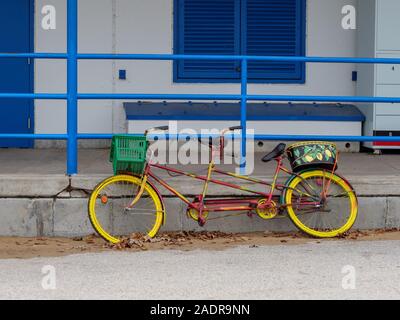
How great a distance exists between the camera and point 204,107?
12750 mm

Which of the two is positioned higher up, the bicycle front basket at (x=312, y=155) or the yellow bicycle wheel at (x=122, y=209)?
the bicycle front basket at (x=312, y=155)

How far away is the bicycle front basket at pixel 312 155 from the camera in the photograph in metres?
8.95

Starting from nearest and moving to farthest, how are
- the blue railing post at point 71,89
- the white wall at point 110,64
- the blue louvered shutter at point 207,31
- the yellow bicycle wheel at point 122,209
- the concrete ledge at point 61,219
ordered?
the yellow bicycle wheel at point 122,209 < the concrete ledge at point 61,219 < the blue railing post at point 71,89 < the white wall at point 110,64 < the blue louvered shutter at point 207,31

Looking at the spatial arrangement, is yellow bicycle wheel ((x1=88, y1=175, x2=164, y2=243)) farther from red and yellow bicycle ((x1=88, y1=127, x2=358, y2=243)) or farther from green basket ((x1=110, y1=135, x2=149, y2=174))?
green basket ((x1=110, y1=135, x2=149, y2=174))

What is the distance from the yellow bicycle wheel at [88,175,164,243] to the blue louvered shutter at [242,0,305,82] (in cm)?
455

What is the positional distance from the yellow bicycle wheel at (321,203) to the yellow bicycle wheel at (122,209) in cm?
124

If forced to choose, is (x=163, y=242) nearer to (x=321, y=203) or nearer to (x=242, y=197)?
(x=242, y=197)

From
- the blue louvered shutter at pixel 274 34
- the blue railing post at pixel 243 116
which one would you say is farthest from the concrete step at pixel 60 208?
the blue louvered shutter at pixel 274 34

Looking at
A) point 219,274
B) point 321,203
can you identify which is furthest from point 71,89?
point 219,274

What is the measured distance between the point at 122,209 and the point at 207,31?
4621 mm

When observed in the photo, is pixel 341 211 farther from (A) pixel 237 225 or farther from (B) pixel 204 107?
(B) pixel 204 107

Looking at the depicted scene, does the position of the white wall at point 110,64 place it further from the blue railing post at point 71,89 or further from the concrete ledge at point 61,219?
the concrete ledge at point 61,219

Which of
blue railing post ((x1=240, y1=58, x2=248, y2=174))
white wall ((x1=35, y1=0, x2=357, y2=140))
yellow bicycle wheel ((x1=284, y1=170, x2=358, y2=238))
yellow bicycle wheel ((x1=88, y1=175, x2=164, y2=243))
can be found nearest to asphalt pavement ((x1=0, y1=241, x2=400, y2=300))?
yellow bicycle wheel ((x1=284, y1=170, x2=358, y2=238))
